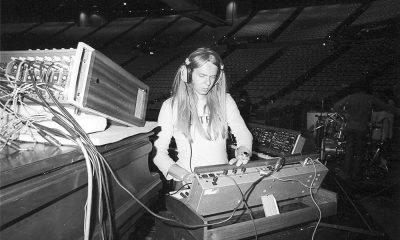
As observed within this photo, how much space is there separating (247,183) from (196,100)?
2.95ft

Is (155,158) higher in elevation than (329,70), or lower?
lower

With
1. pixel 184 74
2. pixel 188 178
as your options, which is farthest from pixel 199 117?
pixel 188 178

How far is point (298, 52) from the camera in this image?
36.0ft

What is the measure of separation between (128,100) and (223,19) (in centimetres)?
1439

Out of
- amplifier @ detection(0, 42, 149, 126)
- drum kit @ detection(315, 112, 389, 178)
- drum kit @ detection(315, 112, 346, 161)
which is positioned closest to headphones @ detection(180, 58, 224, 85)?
amplifier @ detection(0, 42, 149, 126)

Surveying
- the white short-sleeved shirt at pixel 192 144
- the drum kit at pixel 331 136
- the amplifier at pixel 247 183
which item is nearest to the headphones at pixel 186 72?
the white short-sleeved shirt at pixel 192 144

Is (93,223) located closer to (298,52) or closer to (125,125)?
(125,125)

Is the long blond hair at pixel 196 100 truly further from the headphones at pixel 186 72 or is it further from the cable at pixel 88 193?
the cable at pixel 88 193

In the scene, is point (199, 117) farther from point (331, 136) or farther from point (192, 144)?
point (331, 136)

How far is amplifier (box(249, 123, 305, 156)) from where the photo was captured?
2.01 meters

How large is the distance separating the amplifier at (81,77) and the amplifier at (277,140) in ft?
4.34

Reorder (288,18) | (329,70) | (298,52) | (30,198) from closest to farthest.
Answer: (30,198), (329,70), (298,52), (288,18)

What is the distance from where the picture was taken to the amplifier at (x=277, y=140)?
2.01 m

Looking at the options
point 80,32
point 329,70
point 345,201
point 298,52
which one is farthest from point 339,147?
point 80,32
